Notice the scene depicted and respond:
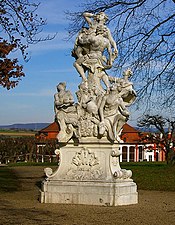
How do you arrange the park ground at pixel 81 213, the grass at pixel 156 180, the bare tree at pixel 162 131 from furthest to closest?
the bare tree at pixel 162 131
the grass at pixel 156 180
the park ground at pixel 81 213

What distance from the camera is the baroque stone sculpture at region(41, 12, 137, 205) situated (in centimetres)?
1268

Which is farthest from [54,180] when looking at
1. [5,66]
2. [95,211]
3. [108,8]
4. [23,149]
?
[23,149]

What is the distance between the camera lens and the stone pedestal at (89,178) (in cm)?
1258

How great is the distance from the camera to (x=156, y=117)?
115ft

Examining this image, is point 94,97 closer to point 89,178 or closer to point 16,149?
point 89,178

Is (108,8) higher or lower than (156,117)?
higher

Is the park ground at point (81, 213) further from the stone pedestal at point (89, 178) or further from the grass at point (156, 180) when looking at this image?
the grass at point (156, 180)

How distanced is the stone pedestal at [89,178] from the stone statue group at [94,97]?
0.97 feet

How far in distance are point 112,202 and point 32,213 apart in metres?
2.14

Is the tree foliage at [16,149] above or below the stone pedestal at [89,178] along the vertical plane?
above

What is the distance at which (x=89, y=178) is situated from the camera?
42.1ft

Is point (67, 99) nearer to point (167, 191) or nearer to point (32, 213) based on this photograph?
point (32, 213)

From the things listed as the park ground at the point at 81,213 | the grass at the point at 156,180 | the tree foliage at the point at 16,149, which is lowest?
the park ground at the point at 81,213

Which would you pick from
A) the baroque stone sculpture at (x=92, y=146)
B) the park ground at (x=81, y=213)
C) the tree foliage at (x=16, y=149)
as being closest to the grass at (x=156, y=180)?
the park ground at (x=81, y=213)
